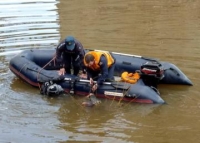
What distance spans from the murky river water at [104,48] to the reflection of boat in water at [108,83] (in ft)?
0.58

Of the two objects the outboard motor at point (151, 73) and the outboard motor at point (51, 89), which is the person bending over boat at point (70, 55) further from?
the outboard motor at point (151, 73)

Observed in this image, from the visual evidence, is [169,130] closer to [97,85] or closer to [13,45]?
[97,85]

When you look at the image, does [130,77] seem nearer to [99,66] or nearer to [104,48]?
[99,66]

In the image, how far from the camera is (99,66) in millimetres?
8297

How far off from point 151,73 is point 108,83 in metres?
0.85

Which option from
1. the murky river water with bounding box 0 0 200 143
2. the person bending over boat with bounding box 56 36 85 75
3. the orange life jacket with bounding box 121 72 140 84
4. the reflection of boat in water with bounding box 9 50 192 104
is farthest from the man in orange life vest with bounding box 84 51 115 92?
the person bending over boat with bounding box 56 36 85 75

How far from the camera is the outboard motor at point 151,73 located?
8.55m

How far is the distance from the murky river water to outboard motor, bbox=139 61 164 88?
367 millimetres

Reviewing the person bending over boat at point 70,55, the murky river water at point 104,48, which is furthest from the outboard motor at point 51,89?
the person bending over boat at point 70,55

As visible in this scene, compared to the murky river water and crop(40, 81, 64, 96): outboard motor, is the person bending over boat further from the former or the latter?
the murky river water

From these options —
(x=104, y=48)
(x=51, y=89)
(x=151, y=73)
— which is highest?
(x=151, y=73)

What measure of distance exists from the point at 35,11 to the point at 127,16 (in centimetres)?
370

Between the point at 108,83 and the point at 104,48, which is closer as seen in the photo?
the point at 108,83

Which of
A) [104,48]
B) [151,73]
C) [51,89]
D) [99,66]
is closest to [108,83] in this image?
[99,66]
